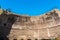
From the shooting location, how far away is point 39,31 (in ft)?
90.9

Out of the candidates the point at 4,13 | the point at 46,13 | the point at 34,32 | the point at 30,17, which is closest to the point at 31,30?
the point at 34,32

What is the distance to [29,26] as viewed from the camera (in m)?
28.2

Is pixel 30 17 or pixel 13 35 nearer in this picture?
pixel 13 35

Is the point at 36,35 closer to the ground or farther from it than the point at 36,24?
closer to the ground

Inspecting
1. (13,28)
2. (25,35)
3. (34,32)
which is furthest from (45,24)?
(13,28)

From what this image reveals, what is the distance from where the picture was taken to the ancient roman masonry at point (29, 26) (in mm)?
25812

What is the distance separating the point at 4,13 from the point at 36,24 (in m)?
7.00

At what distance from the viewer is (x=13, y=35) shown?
86.0ft

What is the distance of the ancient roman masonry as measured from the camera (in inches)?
1016

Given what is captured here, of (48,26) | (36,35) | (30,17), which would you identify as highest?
(30,17)

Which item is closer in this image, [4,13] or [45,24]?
[4,13]

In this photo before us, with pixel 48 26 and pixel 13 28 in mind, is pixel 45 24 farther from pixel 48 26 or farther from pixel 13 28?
pixel 13 28

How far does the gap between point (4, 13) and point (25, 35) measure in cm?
583

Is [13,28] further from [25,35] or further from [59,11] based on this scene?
[59,11]
